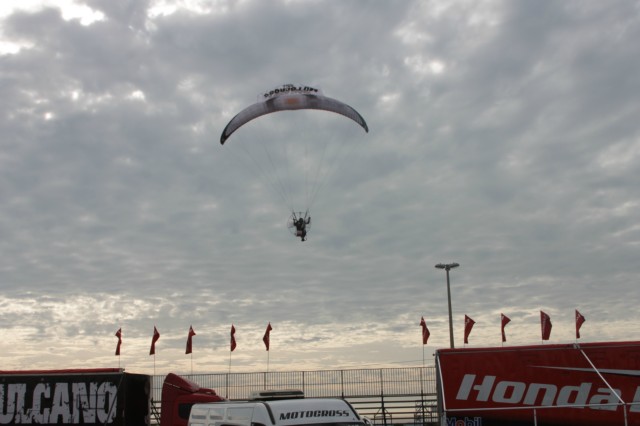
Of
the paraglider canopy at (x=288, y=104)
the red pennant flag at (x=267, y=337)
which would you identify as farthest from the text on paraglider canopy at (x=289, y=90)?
the red pennant flag at (x=267, y=337)

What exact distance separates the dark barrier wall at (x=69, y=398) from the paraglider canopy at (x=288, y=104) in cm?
1216

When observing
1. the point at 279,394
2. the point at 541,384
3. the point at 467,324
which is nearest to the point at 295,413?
the point at 279,394

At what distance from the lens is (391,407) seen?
3216 centimetres

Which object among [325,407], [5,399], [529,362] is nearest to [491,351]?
[529,362]

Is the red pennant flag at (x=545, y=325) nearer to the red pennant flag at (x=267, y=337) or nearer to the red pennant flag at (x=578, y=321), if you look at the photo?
→ the red pennant flag at (x=578, y=321)

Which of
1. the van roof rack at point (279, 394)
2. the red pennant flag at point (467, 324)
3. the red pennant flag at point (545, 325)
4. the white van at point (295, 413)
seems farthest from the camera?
the red pennant flag at point (467, 324)

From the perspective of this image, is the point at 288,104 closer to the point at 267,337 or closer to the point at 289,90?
the point at 289,90

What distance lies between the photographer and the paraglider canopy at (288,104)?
28.8 metres

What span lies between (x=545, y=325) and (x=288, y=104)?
1648 centimetres

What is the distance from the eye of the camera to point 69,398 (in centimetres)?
2041

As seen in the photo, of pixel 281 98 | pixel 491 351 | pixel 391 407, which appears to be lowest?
pixel 391 407

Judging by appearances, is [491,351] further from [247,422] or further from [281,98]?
[281,98]

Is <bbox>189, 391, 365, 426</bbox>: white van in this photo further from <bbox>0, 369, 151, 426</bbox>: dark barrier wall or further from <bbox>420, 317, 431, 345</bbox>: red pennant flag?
<bbox>420, 317, 431, 345</bbox>: red pennant flag

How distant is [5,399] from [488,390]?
14.5 meters
